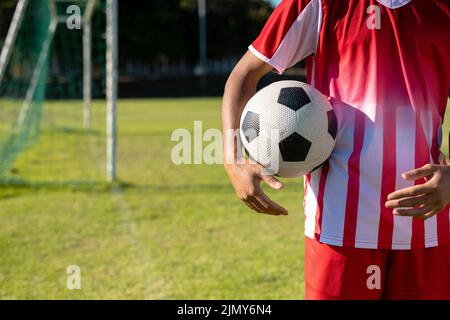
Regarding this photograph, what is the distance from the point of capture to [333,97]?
1.87 metres

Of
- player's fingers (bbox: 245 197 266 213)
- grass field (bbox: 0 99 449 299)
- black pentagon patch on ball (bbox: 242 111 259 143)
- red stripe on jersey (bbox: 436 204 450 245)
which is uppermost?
black pentagon patch on ball (bbox: 242 111 259 143)

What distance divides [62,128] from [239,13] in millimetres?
31848

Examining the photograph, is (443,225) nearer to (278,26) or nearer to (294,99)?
(294,99)

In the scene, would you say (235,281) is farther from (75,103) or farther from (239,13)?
(239,13)

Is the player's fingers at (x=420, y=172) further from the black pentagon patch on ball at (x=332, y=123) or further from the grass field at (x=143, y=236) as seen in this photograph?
the grass field at (x=143, y=236)

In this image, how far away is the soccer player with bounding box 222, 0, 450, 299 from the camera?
1768mm

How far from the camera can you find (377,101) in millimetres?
1777

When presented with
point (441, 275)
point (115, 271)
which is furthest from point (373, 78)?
point (115, 271)

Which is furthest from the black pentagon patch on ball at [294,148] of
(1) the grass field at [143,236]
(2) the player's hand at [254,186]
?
(1) the grass field at [143,236]

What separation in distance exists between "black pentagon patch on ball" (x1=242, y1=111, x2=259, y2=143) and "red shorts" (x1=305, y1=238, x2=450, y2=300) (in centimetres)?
41

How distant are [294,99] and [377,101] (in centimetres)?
25

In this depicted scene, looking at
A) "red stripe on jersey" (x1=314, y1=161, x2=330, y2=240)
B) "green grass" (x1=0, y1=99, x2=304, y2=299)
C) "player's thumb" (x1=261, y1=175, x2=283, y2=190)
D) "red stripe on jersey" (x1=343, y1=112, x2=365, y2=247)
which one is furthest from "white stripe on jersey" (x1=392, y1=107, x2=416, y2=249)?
"green grass" (x1=0, y1=99, x2=304, y2=299)

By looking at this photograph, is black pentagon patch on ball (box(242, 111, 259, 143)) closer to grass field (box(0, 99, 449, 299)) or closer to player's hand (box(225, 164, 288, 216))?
player's hand (box(225, 164, 288, 216))

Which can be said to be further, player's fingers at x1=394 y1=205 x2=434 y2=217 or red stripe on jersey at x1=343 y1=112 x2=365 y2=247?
red stripe on jersey at x1=343 y1=112 x2=365 y2=247
